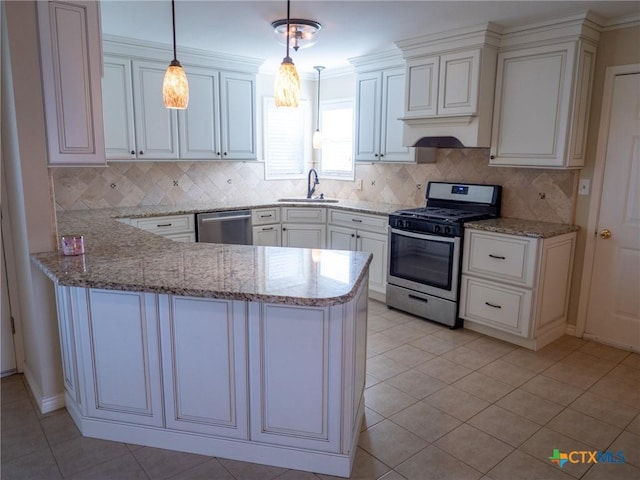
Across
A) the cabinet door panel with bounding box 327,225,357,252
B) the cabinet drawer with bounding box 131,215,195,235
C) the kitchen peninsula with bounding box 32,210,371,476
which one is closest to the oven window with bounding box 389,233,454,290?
the cabinet door panel with bounding box 327,225,357,252

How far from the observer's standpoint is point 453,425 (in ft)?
8.13

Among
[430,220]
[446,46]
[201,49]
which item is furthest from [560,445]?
[201,49]

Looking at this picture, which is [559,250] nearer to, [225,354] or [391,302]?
[391,302]

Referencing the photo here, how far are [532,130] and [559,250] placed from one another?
0.95 m

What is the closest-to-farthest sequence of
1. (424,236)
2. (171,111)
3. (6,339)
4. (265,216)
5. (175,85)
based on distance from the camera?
(175,85) < (6,339) < (424,236) < (171,111) < (265,216)

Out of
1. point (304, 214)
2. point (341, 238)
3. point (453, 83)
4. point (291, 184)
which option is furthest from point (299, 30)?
point (291, 184)

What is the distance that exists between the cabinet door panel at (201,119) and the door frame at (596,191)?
3422 mm

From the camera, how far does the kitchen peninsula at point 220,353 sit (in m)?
1.92

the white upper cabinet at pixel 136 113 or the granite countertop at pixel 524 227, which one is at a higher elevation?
the white upper cabinet at pixel 136 113

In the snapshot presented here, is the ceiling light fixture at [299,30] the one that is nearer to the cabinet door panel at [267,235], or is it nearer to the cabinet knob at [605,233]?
the cabinet door panel at [267,235]

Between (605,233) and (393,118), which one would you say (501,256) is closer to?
(605,233)

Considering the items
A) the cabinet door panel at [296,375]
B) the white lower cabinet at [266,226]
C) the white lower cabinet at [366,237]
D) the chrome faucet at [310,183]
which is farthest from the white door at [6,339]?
the chrome faucet at [310,183]

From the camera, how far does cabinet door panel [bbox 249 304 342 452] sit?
1917mm

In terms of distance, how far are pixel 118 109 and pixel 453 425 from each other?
3.67 m
